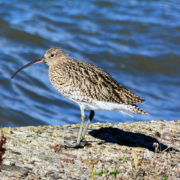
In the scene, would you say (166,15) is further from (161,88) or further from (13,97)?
(13,97)

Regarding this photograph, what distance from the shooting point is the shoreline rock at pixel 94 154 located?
210 inches

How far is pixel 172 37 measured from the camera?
16.3m

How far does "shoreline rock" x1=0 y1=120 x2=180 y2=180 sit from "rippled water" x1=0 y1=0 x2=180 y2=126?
301cm

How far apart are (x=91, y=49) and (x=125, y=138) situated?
8.34 meters

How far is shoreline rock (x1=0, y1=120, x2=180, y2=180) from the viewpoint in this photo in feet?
17.5

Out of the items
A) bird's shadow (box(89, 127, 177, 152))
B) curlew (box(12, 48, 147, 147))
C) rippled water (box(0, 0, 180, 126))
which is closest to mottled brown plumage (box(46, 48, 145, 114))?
curlew (box(12, 48, 147, 147))

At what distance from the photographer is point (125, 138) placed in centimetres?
683

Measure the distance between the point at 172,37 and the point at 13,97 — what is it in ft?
23.9

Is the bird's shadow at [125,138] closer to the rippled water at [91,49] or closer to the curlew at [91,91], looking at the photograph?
the curlew at [91,91]

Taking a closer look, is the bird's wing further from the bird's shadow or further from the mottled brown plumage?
the bird's shadow

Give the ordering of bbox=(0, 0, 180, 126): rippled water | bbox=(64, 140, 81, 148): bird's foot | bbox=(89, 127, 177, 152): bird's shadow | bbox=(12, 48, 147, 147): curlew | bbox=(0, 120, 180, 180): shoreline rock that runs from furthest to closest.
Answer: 1. bbox=(0, 0, 180, 126): rippled water
2. bbox=(89, 127, 177, 152): bird's shadow
3. bbox=(12, 48, 147, 147): curlew
4. bbox=(64, 140, 81, 148): bird's foot
5. bbox=(0, 120, 180, 180): shoreline rock

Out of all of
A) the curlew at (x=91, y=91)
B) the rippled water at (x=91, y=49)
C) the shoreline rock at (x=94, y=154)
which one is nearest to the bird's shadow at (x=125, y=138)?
the shoreline rock at (x=94, y=154)

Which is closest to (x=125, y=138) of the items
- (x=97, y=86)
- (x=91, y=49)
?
(x=97, y=86)

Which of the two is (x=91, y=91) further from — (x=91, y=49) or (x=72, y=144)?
(x=91, y=49)
